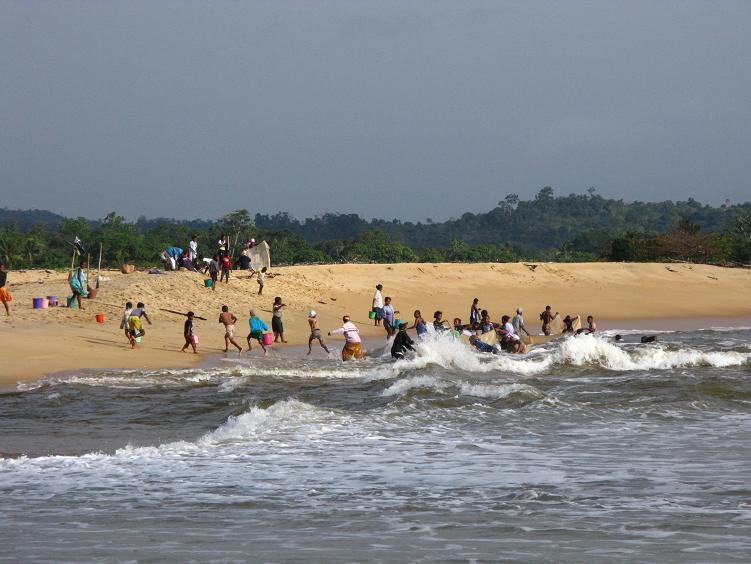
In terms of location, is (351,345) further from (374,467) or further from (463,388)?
(374,467)

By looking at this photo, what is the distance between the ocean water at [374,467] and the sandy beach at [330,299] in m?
2.96

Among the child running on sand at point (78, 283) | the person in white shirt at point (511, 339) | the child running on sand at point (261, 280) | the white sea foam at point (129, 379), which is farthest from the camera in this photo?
the child running on sand at point (261, 280)

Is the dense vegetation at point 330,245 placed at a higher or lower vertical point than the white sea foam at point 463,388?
higher

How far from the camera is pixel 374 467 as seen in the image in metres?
11.4

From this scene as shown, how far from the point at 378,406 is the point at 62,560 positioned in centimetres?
865

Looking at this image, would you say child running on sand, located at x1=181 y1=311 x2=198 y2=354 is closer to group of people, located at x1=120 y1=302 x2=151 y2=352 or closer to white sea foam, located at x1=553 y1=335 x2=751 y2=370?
group of people, located at x1=120 y1=302 x2=151 y2=352

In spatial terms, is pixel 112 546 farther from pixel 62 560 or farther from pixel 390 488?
pixel 390 488

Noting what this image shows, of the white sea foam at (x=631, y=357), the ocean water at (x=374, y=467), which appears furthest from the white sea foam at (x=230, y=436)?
the white sea foam at (x=631, y=357)

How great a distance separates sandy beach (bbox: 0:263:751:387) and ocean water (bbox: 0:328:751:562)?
296 cm

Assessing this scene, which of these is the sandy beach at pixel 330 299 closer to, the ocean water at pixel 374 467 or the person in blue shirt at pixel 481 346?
the ocean water at pixel 374 467

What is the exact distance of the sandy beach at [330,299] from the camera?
893 inches

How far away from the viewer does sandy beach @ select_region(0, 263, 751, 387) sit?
2269cm

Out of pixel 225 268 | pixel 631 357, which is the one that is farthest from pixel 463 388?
pixel 225 268

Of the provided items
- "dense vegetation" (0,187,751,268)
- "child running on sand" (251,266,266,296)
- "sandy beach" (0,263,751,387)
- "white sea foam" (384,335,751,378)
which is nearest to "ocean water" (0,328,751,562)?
"white sea foam" (384,335,751,378)
